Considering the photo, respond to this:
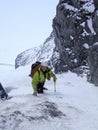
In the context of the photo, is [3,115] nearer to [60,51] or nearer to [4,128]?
[4,128]

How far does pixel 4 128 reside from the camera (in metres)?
10.4

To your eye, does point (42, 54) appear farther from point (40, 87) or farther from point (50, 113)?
point (50, 113)

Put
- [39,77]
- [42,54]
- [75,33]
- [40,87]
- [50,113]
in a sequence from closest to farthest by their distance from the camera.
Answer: [50,113], [39,77], [40,87], [75,33], [42,54]

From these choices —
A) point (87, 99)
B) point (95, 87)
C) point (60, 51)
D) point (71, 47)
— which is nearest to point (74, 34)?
point (71, 47)

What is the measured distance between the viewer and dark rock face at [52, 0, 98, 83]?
89.0 feet

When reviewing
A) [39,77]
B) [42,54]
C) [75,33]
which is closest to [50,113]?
[39,77]

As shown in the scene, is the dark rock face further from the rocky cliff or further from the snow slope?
the snow slope

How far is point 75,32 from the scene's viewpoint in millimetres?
29016

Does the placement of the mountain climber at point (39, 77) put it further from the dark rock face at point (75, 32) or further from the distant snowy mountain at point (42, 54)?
the distant snowy mountain at point (42, 54)

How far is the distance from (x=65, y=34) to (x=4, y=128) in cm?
2090

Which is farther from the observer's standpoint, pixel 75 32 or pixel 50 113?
pixel 75 32

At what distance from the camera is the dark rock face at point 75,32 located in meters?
27.1

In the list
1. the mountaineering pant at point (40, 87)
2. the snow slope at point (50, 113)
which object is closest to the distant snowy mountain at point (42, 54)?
the mountaineering pant at point (40, 87)

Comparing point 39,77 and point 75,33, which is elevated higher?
point 75,33
